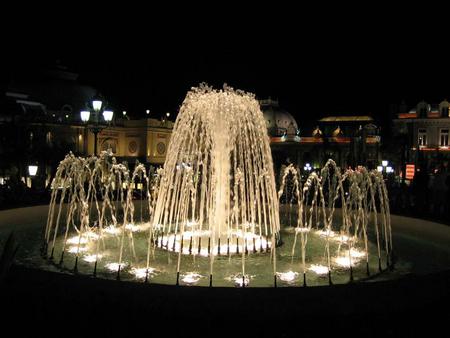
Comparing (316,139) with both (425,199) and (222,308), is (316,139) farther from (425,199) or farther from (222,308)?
(222,308)

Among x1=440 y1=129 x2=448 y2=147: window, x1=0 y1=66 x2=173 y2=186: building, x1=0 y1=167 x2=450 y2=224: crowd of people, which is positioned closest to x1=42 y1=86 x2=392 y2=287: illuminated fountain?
x1=0 y1=167 x2=450 y2=224: crowd of people

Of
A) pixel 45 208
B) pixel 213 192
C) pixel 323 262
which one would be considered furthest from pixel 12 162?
pixel 323 262

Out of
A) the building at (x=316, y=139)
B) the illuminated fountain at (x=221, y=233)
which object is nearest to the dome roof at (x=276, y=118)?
the building at (x=316, y=139)

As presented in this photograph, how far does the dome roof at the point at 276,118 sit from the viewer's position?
74.1 m

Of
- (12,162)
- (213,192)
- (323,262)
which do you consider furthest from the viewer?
(12,162)

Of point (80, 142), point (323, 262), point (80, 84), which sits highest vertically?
point (80, 84)

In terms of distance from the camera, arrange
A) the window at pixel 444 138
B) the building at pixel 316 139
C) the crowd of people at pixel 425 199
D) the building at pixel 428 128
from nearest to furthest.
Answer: the crowd of people at pixel 425 199
the building at pixel 428 128
the window at pixel 444 138
the building at pixel 316 139

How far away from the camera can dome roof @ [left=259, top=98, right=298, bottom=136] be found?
74125 mm

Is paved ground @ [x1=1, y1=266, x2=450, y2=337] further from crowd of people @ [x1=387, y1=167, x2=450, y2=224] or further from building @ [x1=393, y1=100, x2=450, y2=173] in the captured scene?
building @ [x1=393, y1=100, x2=450, y2=173]

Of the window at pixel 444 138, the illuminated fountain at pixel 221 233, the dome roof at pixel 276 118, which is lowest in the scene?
the illuminated fountain at pixel 221 233

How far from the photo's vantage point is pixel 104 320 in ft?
18.1

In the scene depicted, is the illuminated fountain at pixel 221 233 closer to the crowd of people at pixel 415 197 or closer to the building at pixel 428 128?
the crowd of people at pixel 415 197

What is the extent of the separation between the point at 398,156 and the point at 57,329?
42757mm

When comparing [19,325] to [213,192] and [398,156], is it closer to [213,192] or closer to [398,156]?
[213,192]
